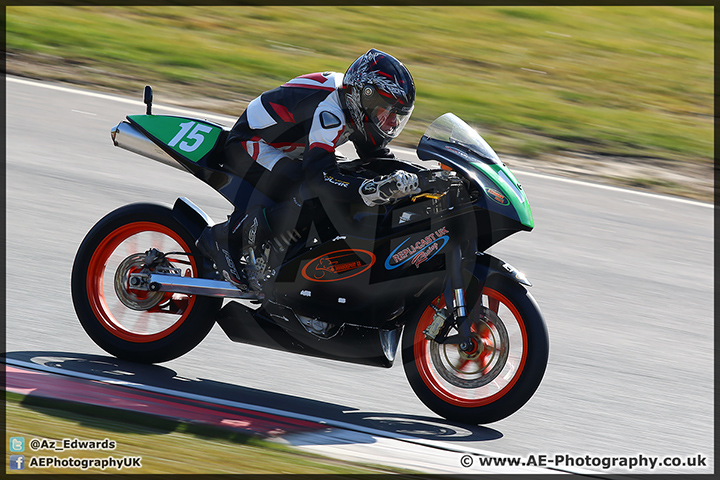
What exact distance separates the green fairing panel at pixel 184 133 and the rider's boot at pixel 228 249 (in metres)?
0.40

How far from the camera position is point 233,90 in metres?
10.3

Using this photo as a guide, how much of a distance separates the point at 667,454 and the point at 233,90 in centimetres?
700

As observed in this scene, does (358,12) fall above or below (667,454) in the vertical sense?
above

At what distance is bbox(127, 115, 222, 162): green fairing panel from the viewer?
498 cm

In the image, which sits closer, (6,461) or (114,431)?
(6,461)

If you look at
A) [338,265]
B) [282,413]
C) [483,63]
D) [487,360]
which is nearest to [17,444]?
[282,413]

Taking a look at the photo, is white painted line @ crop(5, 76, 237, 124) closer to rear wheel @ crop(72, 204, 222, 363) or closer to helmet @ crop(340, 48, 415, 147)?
rear wheel @ crop(72, 204, 222, 363)

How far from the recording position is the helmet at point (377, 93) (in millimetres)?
4508

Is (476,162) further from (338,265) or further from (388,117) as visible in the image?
(338,265)

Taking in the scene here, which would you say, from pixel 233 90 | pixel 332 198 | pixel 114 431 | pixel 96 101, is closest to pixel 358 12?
pixel 233 90

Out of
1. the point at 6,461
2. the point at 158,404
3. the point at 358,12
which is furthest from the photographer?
the point at 358,12

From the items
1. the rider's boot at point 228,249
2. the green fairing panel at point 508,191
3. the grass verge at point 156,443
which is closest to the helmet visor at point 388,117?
the green fairing panel at point 508,191

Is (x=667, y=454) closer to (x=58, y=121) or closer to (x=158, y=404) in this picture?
(x=158, y=404)

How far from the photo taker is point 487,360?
4582 millimetres
